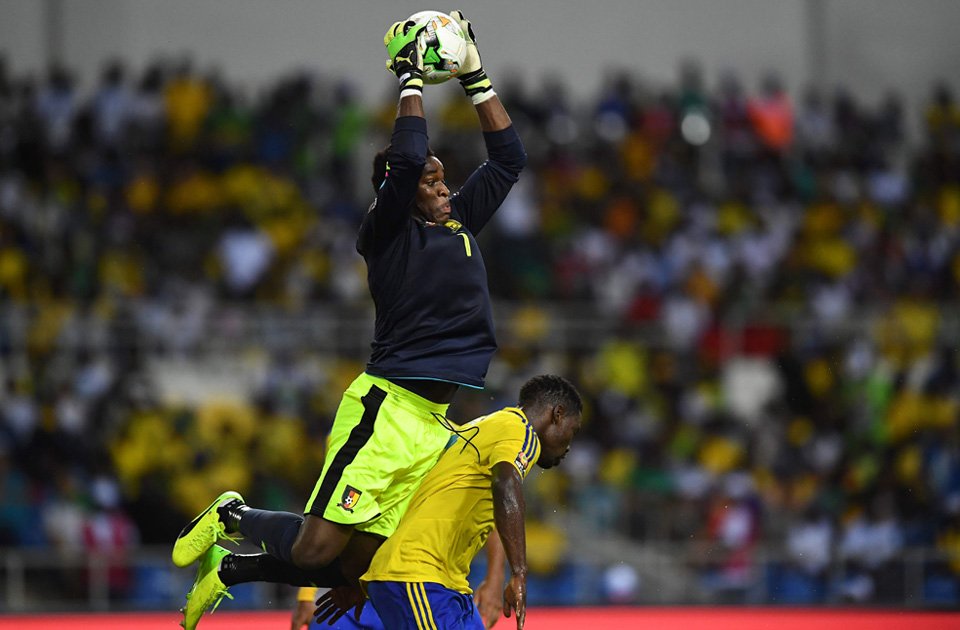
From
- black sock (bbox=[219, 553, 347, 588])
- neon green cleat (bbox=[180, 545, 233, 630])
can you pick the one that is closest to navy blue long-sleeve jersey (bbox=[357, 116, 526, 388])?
black sock (bbox=[219, 553, 347, 588])

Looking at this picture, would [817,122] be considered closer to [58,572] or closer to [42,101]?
[42,101]

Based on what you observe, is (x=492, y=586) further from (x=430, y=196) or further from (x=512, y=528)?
(x=430, y=196)

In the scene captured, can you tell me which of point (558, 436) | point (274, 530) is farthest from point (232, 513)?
point (558, 436)

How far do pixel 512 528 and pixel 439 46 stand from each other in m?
1.72

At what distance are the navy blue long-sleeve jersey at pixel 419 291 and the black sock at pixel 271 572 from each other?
75 cm

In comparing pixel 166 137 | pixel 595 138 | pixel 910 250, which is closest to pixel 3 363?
pixel 166 137

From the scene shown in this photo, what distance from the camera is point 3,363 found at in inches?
440

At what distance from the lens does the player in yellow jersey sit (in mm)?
4969

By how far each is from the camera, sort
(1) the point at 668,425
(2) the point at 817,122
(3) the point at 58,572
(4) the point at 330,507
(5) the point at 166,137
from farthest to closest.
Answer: (2) the point at 817,122, (5) the point at 166,137, (1) the point at 668,425, (3) the point at 58,572, (4) the point at 330,507

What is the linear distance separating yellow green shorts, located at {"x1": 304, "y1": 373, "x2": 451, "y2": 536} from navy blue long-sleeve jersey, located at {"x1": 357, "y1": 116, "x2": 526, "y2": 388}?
0.11m

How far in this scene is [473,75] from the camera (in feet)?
17.9

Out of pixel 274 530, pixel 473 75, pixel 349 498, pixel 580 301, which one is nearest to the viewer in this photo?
pixel 349 498

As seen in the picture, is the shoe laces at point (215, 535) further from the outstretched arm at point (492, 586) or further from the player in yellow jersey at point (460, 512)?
the outstretched arm at point (492, 586)

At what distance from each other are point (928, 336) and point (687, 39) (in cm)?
540
